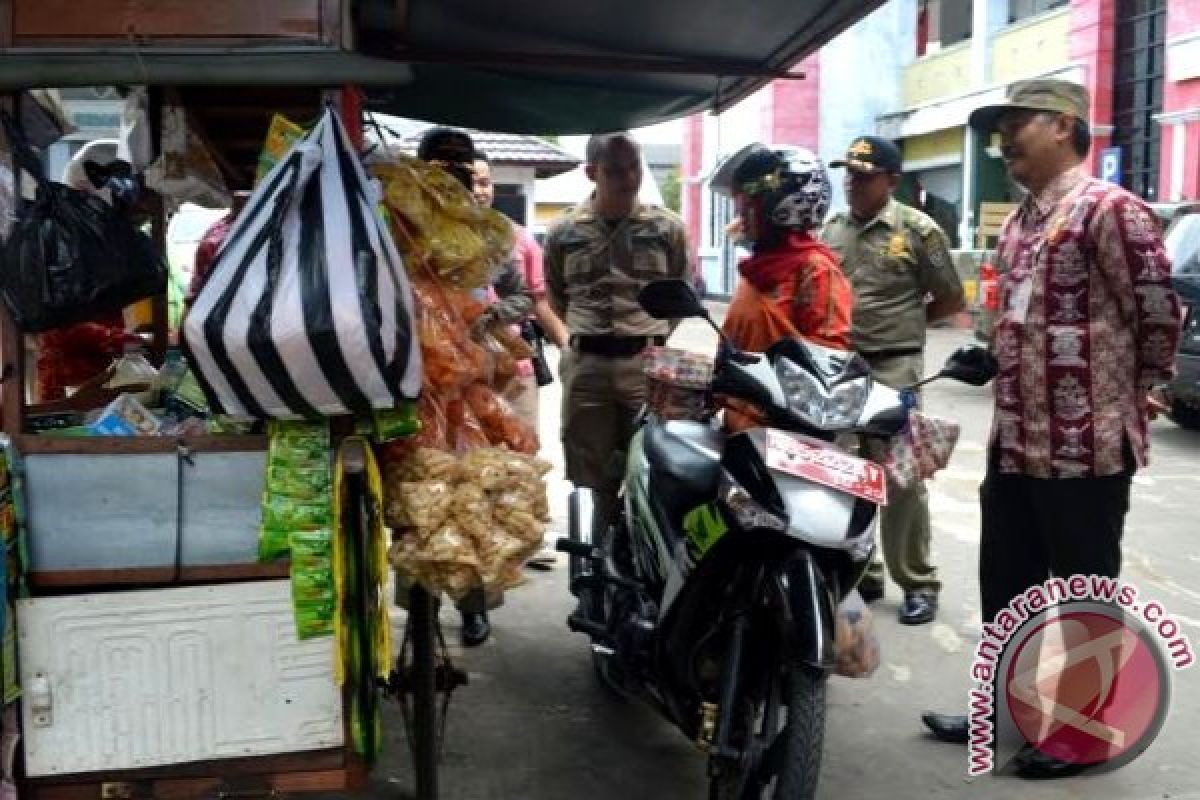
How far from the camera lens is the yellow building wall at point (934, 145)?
939 inches

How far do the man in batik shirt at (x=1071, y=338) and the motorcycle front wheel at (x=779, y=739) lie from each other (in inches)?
46.3

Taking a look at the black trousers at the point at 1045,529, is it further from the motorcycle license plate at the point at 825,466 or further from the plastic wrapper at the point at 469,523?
the plastic wrapper at the point at 469,523

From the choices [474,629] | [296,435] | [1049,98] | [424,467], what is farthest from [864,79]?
[296,435]

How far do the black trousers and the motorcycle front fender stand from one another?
46.3 inches

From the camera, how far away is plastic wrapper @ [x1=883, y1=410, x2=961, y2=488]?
3145 millimetres

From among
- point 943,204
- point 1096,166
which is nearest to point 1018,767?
point 1096,166

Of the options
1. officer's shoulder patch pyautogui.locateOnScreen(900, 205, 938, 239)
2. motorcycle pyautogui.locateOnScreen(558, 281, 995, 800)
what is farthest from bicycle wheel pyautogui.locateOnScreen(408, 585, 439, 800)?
officer's shoulder patch pyautogui.locateOnScreen(900, 205, 938, 239)

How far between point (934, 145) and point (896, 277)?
2074 centimetres

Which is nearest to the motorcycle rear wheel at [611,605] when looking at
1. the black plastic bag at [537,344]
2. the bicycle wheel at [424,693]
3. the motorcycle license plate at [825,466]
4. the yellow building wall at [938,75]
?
the bicycle wheel at [424,693]

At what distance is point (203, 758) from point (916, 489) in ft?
10.3

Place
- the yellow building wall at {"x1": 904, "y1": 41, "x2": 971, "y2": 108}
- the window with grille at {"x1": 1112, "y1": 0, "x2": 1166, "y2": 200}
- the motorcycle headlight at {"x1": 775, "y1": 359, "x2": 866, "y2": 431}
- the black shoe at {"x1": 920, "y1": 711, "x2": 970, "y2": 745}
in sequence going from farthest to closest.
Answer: the yellow building wall at {"x1": 904, "y1": 41, "x2": 971, "y2": 108}, the window with grille at {"x1": 1112, "y1": 0, "x2": 1166, "y2": 200}, the black shoe at {"x1": 920, "y1": 711, "x2": 970, "y2": 745}, the motorcycle headlight at {"x1": 775, "y1": 359, "x2": 866, "y2": 431}

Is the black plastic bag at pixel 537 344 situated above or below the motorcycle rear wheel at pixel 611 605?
above

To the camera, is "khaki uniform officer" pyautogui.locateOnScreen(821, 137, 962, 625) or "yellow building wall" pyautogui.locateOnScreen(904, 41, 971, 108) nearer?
"khaki uniform officer" pyautogui.locateOnScreen(821, 137, 962, 625)

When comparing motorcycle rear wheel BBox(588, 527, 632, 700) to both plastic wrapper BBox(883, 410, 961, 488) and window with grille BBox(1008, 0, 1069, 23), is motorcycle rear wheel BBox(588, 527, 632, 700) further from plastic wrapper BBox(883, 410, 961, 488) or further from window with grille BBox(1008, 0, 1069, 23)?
window with grille BBox(1008, 0, 1069, 23)
